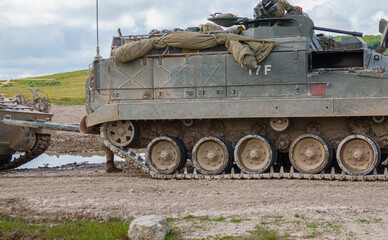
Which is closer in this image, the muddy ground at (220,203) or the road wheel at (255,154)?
the muddy ground at (220,203)

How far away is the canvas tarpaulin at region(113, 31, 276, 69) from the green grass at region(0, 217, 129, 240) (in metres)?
6.12

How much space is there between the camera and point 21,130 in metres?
17.7

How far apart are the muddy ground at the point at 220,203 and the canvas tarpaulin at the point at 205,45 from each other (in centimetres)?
294

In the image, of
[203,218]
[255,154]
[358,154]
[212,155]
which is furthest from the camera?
[212,155]

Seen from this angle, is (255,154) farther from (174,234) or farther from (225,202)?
(174,234)

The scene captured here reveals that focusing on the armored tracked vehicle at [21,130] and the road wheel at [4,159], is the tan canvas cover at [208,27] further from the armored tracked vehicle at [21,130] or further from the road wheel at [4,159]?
the road wheel at [4,159]

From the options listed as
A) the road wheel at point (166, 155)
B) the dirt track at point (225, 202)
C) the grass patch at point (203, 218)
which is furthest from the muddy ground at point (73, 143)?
the grass patch at point (203, 218)

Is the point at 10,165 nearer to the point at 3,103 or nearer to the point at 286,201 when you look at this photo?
the point at 3,103

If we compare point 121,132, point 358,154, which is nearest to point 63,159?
point 121,132

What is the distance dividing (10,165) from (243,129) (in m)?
8.68

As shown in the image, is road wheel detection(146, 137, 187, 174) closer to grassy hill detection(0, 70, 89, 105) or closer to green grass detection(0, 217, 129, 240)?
green grass detection(0, 217, 129, 240)

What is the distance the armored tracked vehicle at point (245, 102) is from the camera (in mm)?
12578

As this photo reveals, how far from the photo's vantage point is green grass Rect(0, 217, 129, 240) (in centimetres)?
734

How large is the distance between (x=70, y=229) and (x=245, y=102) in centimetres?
632
